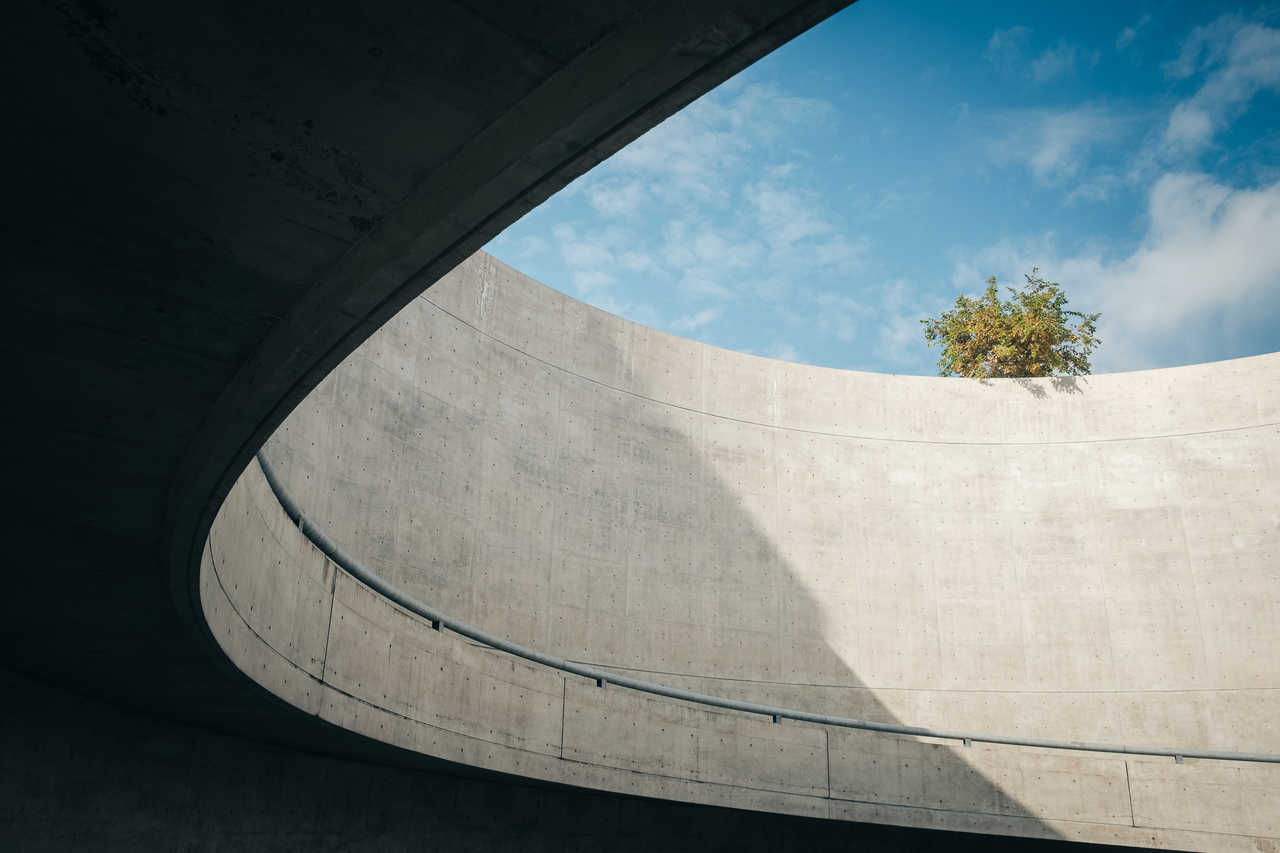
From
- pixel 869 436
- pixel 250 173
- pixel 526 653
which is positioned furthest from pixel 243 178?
pixel 869 436

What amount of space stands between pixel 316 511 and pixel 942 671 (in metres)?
11.4

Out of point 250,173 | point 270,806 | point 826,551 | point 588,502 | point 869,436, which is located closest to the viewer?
point 250,173

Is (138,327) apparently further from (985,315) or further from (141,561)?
(985,315)

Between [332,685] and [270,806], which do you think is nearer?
[332,685]

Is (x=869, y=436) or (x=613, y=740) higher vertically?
(x=869, y=436)

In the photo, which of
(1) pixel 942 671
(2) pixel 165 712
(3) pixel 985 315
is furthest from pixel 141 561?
(3) pixel 985 315

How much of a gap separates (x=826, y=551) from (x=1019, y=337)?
7.37m

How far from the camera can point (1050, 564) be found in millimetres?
18938

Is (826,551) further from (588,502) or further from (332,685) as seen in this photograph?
(332,685)

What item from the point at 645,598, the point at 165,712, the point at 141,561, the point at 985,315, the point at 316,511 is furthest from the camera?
the point at 985,315

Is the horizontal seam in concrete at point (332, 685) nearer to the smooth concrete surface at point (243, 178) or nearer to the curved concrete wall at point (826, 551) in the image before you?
the curved concrete wall at point (826, 551)

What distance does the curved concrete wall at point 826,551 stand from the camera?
13.7 metres

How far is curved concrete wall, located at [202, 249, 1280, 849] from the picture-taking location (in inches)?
539

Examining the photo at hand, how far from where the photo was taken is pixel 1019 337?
22562mm
